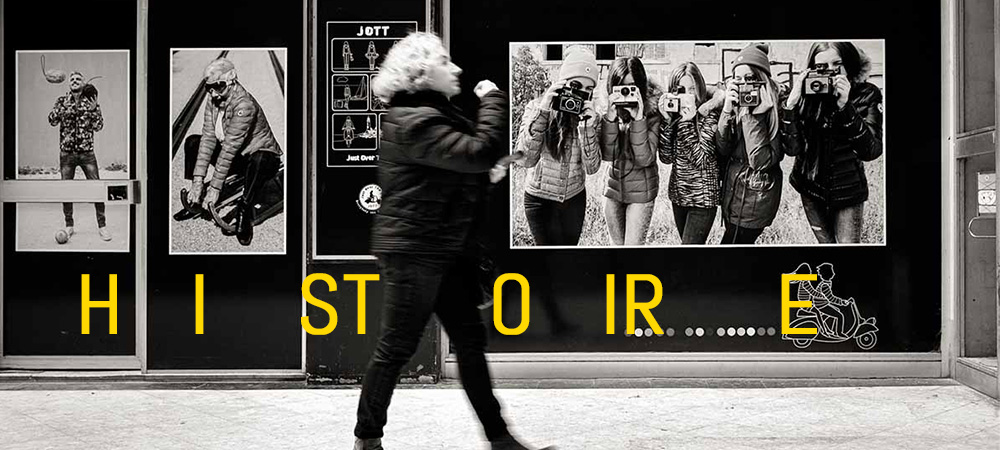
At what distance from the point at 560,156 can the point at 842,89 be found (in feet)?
5.94

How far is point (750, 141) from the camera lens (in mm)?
6777

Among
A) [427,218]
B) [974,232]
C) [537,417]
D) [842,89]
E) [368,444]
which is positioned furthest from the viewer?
[842,89]

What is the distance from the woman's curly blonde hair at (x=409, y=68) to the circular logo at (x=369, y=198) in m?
2.22

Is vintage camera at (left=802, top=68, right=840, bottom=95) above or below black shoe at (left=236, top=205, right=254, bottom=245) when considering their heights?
above

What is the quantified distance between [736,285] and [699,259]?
0.94ft

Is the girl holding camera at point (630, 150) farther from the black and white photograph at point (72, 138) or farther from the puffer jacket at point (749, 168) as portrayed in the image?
the black and white photograph at point (72, 138)

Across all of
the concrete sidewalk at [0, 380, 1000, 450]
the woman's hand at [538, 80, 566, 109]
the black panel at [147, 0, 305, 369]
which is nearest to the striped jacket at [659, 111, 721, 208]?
the woman's hand at [538, 80, 566, 109]

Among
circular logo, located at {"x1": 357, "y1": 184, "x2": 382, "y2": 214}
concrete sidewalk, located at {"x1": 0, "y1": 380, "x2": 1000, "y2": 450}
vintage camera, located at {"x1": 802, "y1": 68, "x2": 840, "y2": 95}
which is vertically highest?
vintage camera, located at {"x1": 802, "y1": 68, "x2": 840, "y2": 95}

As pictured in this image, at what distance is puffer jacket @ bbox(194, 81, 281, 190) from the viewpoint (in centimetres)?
685

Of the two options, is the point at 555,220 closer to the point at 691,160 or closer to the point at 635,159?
the point at 635,159

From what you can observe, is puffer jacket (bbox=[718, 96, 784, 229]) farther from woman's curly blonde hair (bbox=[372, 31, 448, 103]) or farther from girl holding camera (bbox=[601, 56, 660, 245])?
woman's curly blonde hair (bbox=[372, 31, 448, 103])

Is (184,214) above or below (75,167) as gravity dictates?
below

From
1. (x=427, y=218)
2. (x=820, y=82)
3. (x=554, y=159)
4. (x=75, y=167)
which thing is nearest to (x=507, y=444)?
(x=427, y=218)

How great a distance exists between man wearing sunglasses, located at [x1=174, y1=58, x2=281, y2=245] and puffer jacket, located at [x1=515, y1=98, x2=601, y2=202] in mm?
1637
